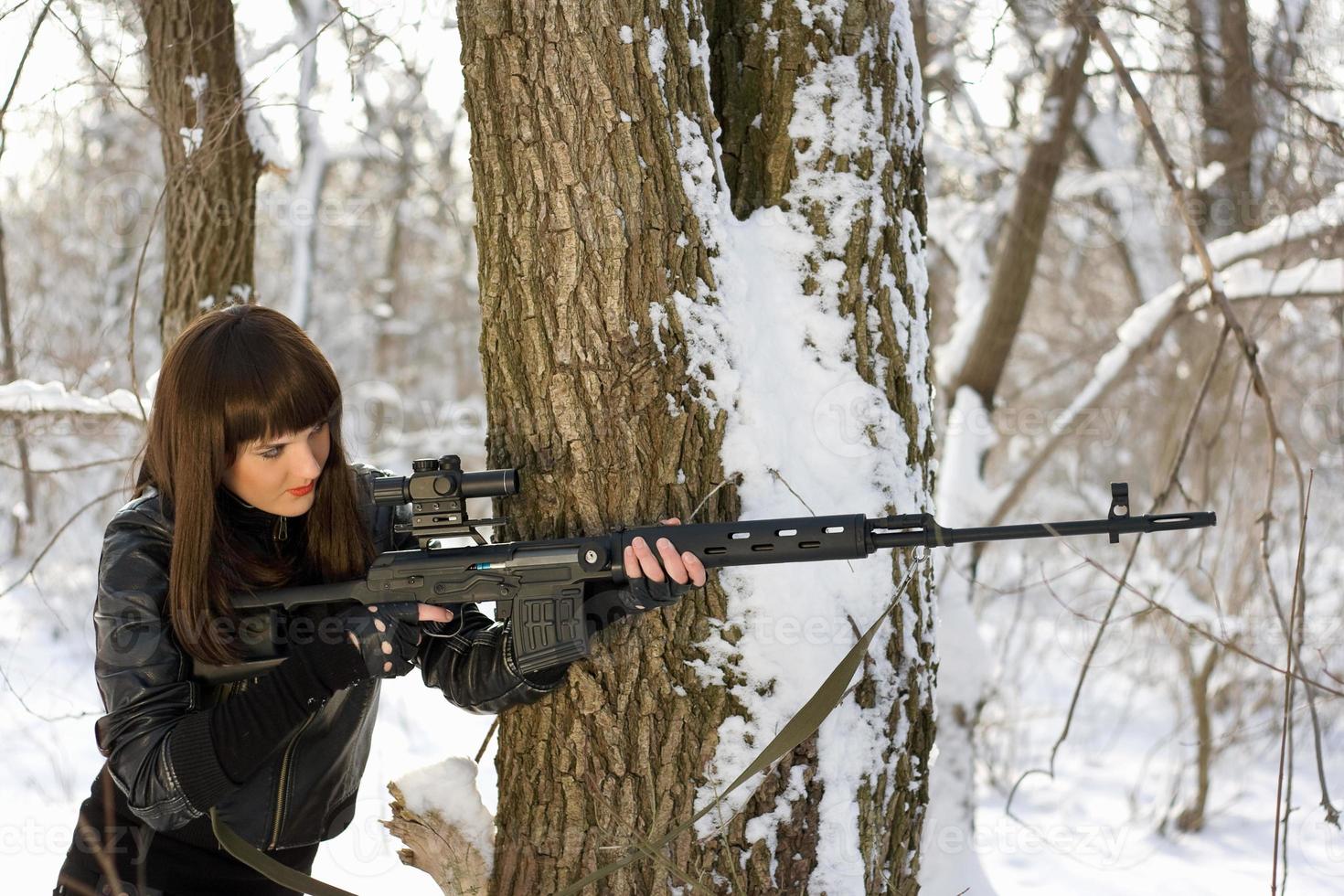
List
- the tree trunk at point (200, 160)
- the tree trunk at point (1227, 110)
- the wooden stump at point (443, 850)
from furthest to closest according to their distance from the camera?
the tree trunk at point (1227, 110), the tree trunk at point (200, 160), the wooden stump at point (443, 850)

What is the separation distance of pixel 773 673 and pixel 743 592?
0.18 metres

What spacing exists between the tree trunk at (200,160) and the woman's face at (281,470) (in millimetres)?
1599

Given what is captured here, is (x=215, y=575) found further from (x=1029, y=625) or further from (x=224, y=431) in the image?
(x=1029, y=625)

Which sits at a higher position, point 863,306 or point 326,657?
point 863,306

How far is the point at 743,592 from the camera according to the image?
2305 millimetres

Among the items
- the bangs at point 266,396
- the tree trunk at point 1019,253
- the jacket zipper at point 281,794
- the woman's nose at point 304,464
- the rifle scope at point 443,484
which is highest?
the tree trunk at point 1019,253

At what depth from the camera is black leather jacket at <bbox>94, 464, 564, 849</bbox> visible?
212 centimetres

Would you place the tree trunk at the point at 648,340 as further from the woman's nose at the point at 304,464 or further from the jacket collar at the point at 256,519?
the jacket collar at the point at 256,519

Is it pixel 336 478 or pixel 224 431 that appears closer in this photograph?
pixel 224 431

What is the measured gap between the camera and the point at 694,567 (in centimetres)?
210

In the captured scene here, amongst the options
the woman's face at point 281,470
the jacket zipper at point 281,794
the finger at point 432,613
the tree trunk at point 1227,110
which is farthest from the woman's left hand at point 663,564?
the tree trunk at point 1227,110

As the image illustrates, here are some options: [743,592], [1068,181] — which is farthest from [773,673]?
[1068,181]

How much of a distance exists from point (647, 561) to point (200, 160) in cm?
241

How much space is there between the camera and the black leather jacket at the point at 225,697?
212cm
